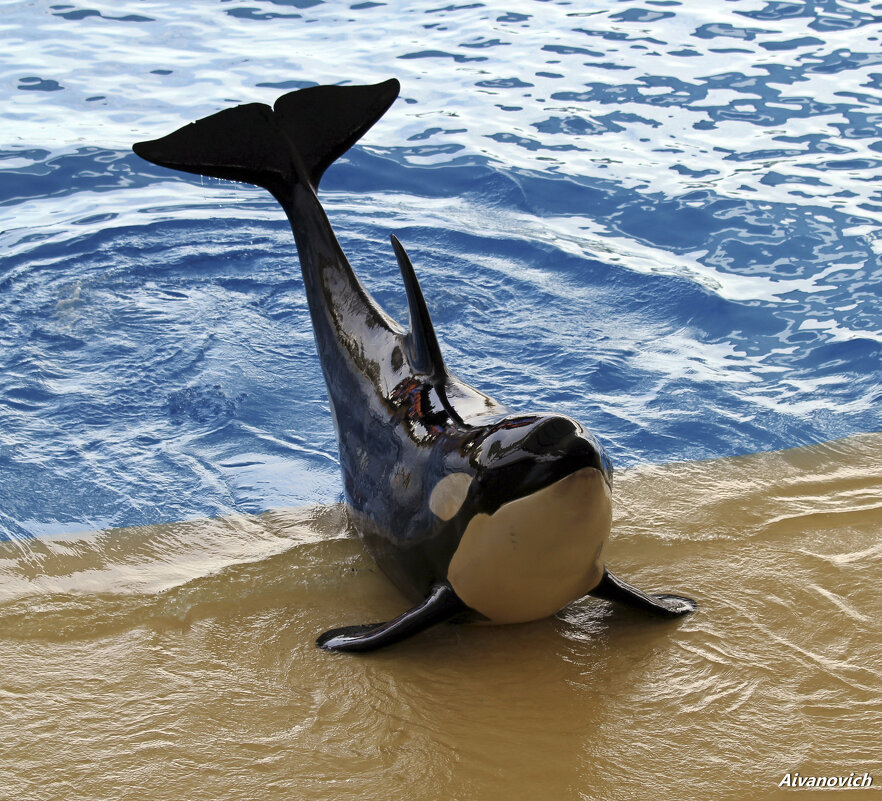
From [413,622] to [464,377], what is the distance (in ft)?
11.5

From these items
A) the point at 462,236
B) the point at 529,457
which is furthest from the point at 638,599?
the point at 462,236

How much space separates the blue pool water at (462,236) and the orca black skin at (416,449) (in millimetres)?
1343

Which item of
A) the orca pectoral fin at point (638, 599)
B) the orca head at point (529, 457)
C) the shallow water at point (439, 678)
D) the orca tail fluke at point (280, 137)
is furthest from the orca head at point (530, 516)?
the orca tail fluke at point (280, 137)

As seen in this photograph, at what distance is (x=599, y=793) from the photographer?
3.26 meters

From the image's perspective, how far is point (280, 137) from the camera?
18.2 ft

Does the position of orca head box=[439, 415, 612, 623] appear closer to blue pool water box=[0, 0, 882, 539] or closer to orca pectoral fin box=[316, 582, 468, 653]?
orca pectoral fin box=[316, 582, 468, 653]

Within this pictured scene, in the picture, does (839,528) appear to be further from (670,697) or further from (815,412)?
(815,412)

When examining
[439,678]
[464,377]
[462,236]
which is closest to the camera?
[439,678]

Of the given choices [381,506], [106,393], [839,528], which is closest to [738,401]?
[839,528]

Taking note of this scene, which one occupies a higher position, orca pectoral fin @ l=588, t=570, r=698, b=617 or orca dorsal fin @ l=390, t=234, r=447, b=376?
orca dorsal fin @ l=390, t=234, r=447, b=376

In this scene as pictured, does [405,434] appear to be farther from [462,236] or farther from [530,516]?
[462,236]

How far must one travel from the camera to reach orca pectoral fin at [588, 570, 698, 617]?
13.3 feet

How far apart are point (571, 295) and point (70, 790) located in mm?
6004

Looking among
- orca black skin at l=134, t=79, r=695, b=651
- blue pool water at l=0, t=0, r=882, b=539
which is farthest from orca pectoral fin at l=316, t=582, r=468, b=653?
A: blue pool water at l=0, t=0, r=882, b=539
